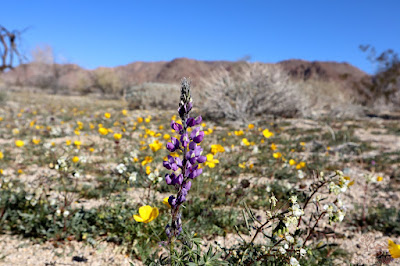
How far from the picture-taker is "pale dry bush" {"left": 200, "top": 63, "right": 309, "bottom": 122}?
10414 mm

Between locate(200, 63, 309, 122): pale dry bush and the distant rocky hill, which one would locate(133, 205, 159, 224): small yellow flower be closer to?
locate(200, 63, 309, 122): pale dry bush

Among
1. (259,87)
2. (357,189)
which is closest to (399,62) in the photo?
(259,87)

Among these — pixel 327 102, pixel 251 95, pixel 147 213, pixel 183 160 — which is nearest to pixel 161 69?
pixel 327 102

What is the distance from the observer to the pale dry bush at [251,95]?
410 inches

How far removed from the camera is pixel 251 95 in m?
10.4

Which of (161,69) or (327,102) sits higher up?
(161,69)

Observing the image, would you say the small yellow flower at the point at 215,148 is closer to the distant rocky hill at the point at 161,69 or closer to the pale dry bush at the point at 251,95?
the pale dry bush at the point at 251,95

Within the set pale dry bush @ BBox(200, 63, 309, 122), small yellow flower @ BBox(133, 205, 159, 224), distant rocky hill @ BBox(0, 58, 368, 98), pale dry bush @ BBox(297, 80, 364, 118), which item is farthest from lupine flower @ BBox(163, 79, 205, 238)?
distant rocky hill @ BBox(0, 58, 368, 98)

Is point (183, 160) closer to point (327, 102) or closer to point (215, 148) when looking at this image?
point (215, 148)

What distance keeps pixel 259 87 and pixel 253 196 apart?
24.9 feet

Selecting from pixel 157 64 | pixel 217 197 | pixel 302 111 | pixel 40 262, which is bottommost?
pixel 40 262

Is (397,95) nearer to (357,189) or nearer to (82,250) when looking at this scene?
(357,189)

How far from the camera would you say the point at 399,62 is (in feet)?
62.1

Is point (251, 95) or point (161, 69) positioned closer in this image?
point (251, 95)
